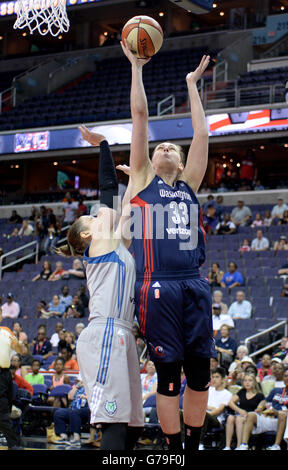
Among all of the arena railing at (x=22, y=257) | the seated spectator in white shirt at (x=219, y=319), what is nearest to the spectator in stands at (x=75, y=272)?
the arena railing at (x=22, y=257)

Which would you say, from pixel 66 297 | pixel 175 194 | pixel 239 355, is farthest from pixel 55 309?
pixel 175 194

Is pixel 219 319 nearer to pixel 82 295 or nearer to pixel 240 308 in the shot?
pixel 240 308

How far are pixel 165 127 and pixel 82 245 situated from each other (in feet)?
55.2

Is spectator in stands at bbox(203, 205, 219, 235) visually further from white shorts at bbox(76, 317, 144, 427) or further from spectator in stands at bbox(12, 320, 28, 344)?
white shorts at bbox(76, 317, 144, 427)

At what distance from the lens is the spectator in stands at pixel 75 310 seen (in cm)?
1453

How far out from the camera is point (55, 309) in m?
15.0

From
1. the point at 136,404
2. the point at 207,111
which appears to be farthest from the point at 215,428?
the point at 207,111

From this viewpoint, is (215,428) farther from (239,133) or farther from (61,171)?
(61,171)

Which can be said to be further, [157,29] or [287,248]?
[287,248]

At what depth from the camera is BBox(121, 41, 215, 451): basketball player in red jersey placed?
3.96 meters

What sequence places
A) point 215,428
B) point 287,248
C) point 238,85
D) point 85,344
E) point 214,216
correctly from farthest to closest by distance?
1. point 238,85
2. point 214,216
3. point 287,248
4. point 215,428
5. point 85,344

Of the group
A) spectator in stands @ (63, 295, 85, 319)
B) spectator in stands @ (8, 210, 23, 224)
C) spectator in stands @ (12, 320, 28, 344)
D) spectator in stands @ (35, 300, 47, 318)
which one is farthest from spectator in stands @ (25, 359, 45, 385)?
spectator in stands @ (8, 210, 23, 224)

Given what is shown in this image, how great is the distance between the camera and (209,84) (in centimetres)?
2125

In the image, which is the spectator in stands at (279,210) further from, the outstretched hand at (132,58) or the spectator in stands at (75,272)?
the outstretched hand at (132,58)
